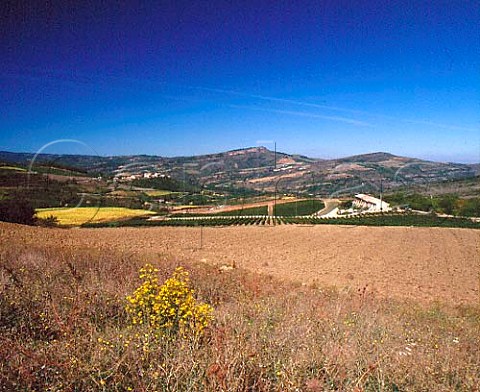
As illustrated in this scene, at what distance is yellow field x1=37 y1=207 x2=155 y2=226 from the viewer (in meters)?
31.9

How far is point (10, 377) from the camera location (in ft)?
9.92


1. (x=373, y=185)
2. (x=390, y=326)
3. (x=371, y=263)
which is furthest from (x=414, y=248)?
(x=373, y=185)

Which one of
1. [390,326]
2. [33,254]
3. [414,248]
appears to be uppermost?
[33,254]

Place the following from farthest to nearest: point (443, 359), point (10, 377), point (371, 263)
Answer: point (371, 263)
point (443, 359)
point (10, 377)

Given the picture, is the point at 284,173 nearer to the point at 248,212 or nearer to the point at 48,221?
the point at 248,212

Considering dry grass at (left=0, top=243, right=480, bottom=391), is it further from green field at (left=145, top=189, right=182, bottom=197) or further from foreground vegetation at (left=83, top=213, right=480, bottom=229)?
green field at (left=145, top=189, right=182, bottom=197)

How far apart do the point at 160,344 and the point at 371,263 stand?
983 inches

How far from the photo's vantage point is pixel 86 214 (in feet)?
120

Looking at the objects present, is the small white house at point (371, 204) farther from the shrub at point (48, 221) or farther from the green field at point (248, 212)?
the shrub at point (48, 221)

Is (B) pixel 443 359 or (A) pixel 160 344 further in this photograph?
(B) pixel 443 359

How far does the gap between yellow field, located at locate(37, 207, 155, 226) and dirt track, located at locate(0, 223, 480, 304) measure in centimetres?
165

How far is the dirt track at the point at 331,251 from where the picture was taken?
17.5m

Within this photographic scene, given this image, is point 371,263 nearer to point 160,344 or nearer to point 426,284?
point 426,284

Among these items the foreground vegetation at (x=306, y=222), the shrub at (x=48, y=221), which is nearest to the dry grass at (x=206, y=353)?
the shrub at (x=48, y=221)
